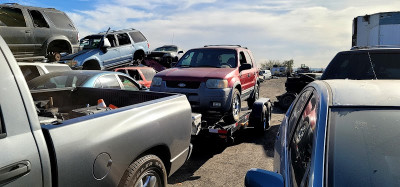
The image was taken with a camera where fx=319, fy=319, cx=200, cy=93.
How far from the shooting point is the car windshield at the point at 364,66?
5.26m

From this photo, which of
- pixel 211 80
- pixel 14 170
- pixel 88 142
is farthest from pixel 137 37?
pixel 14 170

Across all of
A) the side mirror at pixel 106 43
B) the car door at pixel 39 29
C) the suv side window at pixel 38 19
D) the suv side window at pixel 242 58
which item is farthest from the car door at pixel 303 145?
the side mirror at pixel 106 43

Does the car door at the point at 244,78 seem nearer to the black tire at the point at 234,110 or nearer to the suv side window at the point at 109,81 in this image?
the black tire at the point at 234,110

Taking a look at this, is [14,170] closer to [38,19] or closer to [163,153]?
[163,153]

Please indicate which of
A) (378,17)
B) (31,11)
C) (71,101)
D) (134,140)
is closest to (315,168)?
(134,140)

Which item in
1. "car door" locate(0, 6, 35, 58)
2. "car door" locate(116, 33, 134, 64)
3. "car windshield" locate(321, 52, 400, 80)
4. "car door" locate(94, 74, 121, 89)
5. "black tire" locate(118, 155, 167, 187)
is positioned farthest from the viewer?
"car door" locate(116, 33, 134, 64)

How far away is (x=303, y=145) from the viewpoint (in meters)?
2.15

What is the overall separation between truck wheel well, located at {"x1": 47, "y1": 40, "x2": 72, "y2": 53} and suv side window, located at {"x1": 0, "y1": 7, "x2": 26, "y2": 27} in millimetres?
1190

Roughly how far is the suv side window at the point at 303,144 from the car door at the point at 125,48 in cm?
1236

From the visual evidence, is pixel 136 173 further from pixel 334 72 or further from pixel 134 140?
pixel 334 72

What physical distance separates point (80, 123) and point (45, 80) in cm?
403

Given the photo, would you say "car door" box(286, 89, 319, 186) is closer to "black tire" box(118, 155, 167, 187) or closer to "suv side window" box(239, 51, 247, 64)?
"black tire" box(118, 155, 167, 187)

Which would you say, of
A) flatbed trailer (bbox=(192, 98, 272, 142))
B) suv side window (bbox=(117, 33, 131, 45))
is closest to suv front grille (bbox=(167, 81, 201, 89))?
flatbed trailer (bbox=(192, 98, 272, 142))

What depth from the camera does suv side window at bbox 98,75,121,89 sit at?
6.45 metres
